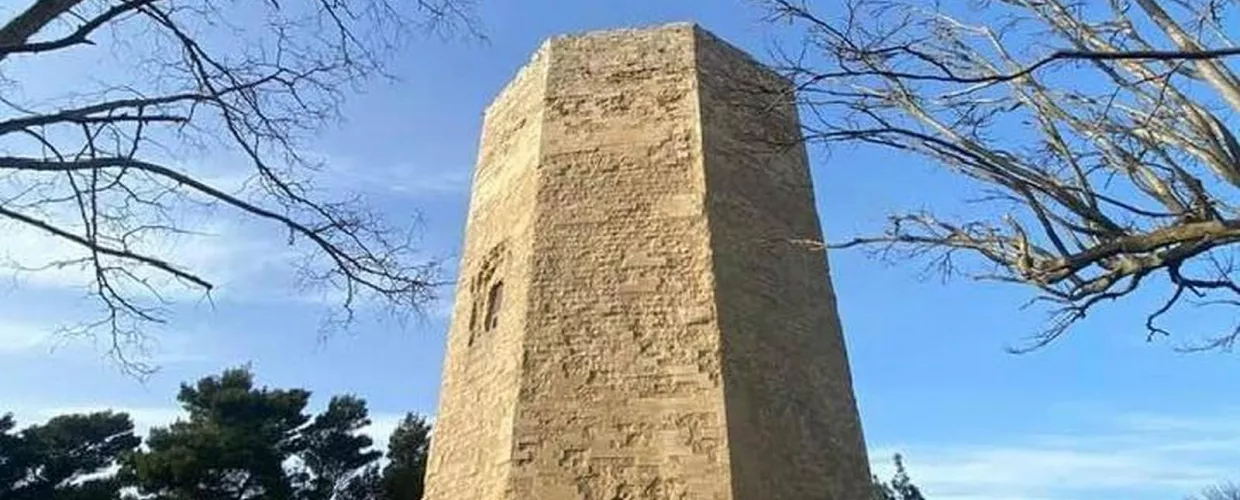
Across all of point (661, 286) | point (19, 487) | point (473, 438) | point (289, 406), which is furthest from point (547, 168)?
point (19, 487)

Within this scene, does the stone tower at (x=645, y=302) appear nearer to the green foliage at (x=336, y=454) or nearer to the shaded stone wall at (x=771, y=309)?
the shaded stone wall at (x=771, y=309)

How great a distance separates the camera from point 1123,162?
4699 millimetres

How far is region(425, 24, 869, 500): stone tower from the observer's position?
7.42 m

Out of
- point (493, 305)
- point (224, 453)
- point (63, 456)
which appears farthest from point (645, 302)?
point (63, 456)

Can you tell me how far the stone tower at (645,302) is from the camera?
7422mm

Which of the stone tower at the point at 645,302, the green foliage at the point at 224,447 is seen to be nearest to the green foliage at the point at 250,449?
the green foliage at the point at 224,447

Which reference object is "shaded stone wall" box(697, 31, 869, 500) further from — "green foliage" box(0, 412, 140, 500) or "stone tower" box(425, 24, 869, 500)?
"green foliage" box(0, 412, 140, 500)

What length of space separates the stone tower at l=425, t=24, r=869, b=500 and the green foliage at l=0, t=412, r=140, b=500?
555 inches

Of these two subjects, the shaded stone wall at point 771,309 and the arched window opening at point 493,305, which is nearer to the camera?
the shaded stone wall at point 771,309

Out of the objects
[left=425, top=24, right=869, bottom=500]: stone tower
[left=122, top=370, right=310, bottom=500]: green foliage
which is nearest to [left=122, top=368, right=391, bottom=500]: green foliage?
[left=122, top=370, right=310, bottom=500]: green foliage

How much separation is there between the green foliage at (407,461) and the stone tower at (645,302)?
Result: 10887 mm

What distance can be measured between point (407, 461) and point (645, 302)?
552 inches

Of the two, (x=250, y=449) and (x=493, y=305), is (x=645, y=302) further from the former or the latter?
(x=250, y=449)

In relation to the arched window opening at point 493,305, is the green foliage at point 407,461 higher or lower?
higher
